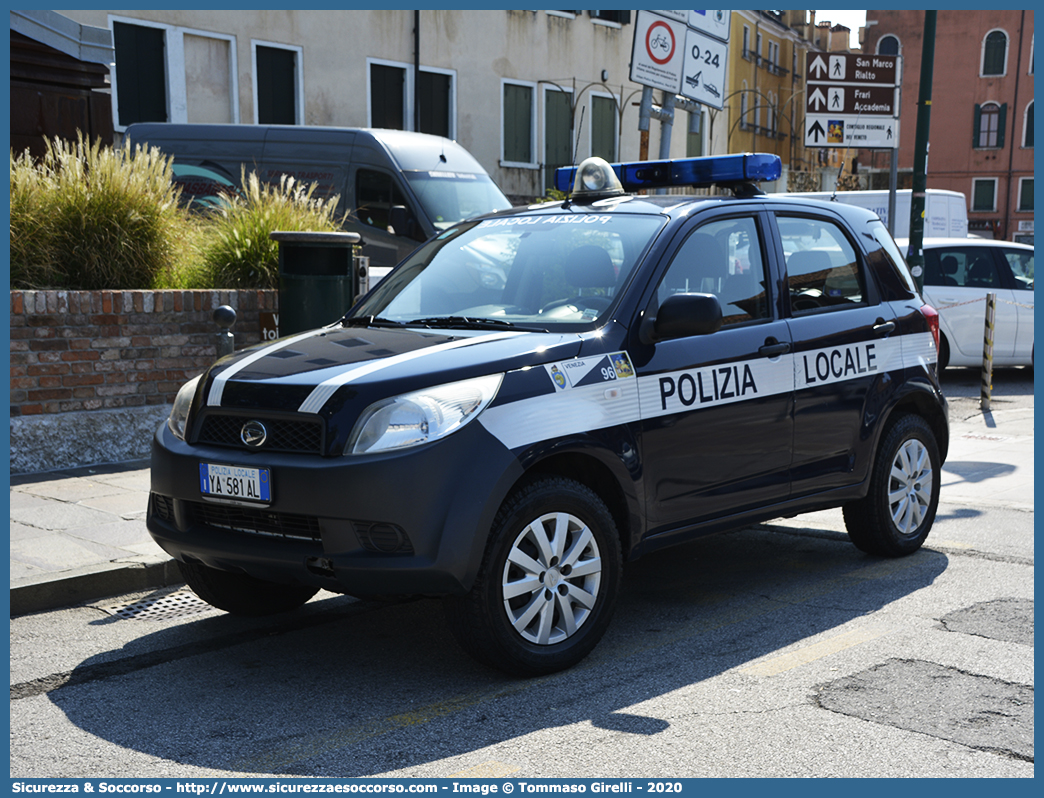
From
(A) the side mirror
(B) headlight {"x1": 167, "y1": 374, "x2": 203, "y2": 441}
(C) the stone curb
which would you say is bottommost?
(C) the stone curb

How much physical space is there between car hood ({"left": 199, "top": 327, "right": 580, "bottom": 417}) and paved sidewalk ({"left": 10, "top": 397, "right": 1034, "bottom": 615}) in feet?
5.08

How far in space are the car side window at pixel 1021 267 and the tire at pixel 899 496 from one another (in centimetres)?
975

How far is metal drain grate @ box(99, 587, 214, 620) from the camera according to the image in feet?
17.9

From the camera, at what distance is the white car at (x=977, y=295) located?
14.9 m

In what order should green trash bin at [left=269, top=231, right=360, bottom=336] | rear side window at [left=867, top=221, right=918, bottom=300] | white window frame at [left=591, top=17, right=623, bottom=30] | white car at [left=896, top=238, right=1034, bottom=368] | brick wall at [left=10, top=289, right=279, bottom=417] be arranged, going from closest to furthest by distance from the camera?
rear side window at [left=867, top=221, right=918, bottom=300] < brick wall at [left=10, top=289, right=279, bottom=417] < green trash bin at [left=269, top=231, right=360, bottom=336] < white car at [left=896, top=238, right=1034, bottom=368] < white window frame at [left=591, top=17, right=623, bottom=30]

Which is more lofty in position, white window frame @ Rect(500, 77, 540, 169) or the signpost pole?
white window frame @ Rect(500, 77, 540, 169)

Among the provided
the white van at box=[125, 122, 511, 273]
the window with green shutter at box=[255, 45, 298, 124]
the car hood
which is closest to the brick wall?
the car hood

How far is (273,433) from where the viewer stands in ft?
14.2

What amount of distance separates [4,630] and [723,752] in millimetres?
3132

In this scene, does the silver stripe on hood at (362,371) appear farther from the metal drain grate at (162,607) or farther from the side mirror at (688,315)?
the metal drain grate at (162,607)

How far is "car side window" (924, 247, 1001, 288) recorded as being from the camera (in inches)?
593

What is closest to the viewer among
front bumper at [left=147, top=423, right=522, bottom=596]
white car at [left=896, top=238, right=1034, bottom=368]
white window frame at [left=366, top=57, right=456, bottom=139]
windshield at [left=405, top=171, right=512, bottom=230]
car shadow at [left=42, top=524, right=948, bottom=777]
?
car shadow at [left=42, top=524, right=948, bottom=777]

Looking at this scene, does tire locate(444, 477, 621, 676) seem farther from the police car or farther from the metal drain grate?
the metal drain grate

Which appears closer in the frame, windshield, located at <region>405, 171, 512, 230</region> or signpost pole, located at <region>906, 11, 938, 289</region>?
signpost pole, located at <region>906, 11, 938, 289</region>
